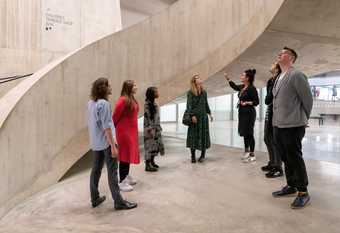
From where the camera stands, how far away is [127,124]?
11.9 feet

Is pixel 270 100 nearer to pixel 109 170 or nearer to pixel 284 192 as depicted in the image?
pixel 284 192

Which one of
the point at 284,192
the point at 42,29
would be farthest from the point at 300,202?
the point at 42,29

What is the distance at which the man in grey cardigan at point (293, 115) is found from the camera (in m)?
2.92

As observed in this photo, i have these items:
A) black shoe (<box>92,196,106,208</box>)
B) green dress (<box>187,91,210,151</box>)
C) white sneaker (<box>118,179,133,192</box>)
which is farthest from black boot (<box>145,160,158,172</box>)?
black shoe (<box>92,196,106,208</box>)

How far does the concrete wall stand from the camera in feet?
22.1

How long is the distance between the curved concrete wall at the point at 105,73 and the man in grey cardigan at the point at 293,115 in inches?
111

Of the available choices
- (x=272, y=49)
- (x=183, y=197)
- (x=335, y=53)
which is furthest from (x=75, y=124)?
(x=335, y=53)

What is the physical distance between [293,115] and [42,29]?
641 cm

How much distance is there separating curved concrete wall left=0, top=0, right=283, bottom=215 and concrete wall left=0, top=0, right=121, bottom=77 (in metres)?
2.61

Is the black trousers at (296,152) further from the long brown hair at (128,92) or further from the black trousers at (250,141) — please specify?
the black trousers at (250,141)

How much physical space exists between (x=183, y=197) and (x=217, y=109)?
1736 cm

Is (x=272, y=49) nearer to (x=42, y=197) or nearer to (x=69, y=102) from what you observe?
(x=69, y=102)

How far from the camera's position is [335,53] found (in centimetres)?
Result: 779

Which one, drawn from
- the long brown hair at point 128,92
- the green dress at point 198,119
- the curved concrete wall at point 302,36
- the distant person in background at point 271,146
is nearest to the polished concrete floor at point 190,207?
the distant person in background at point 271,146
